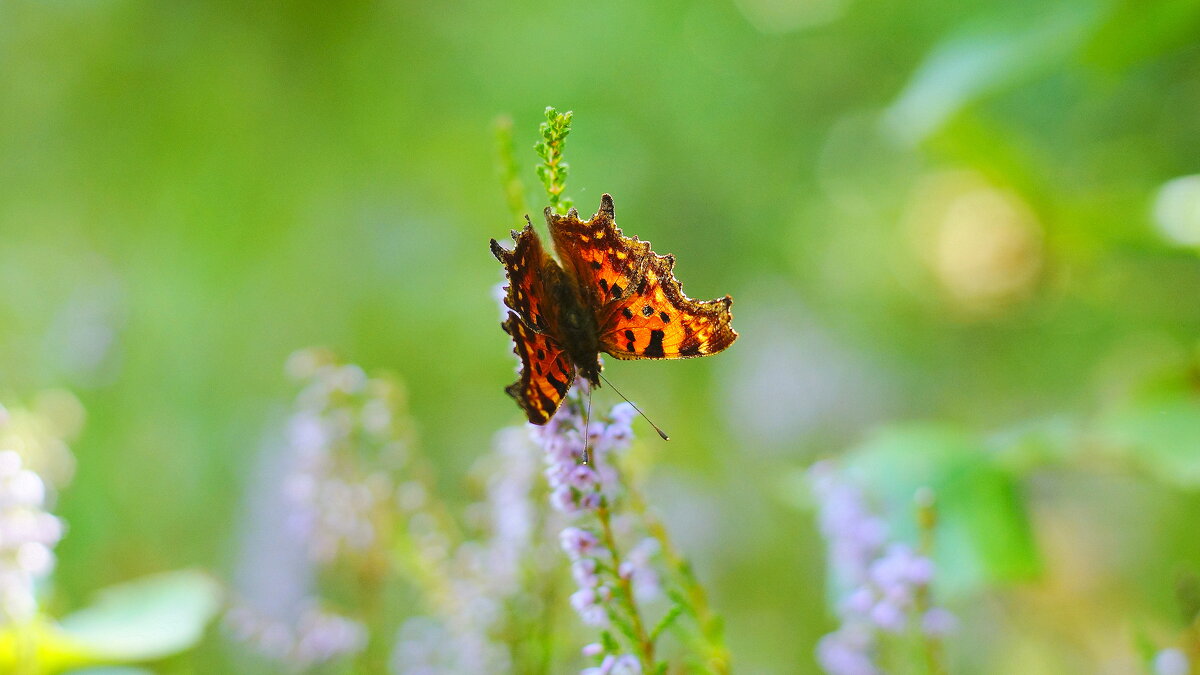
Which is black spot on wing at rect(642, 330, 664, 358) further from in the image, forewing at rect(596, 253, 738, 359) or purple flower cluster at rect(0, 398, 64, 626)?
purple flower cluster at rect(0, 398, 64, 626)

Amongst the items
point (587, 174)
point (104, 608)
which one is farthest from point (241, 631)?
point (587, 174)

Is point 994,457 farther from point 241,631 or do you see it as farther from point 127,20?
point 127,20

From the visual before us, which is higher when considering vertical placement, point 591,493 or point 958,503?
point 958,503

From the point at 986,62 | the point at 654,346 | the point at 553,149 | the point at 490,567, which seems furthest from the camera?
the point at 986,62

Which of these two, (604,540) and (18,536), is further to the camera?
(18,536)

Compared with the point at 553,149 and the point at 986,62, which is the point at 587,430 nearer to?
the point at 553,149

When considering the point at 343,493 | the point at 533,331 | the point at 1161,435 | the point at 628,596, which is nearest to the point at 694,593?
the point at 628,596

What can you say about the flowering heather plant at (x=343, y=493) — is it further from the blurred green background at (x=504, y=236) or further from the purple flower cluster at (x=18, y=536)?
the blurred green background at (x=504, y=236)

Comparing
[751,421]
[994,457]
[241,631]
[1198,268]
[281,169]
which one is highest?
[281,169]
